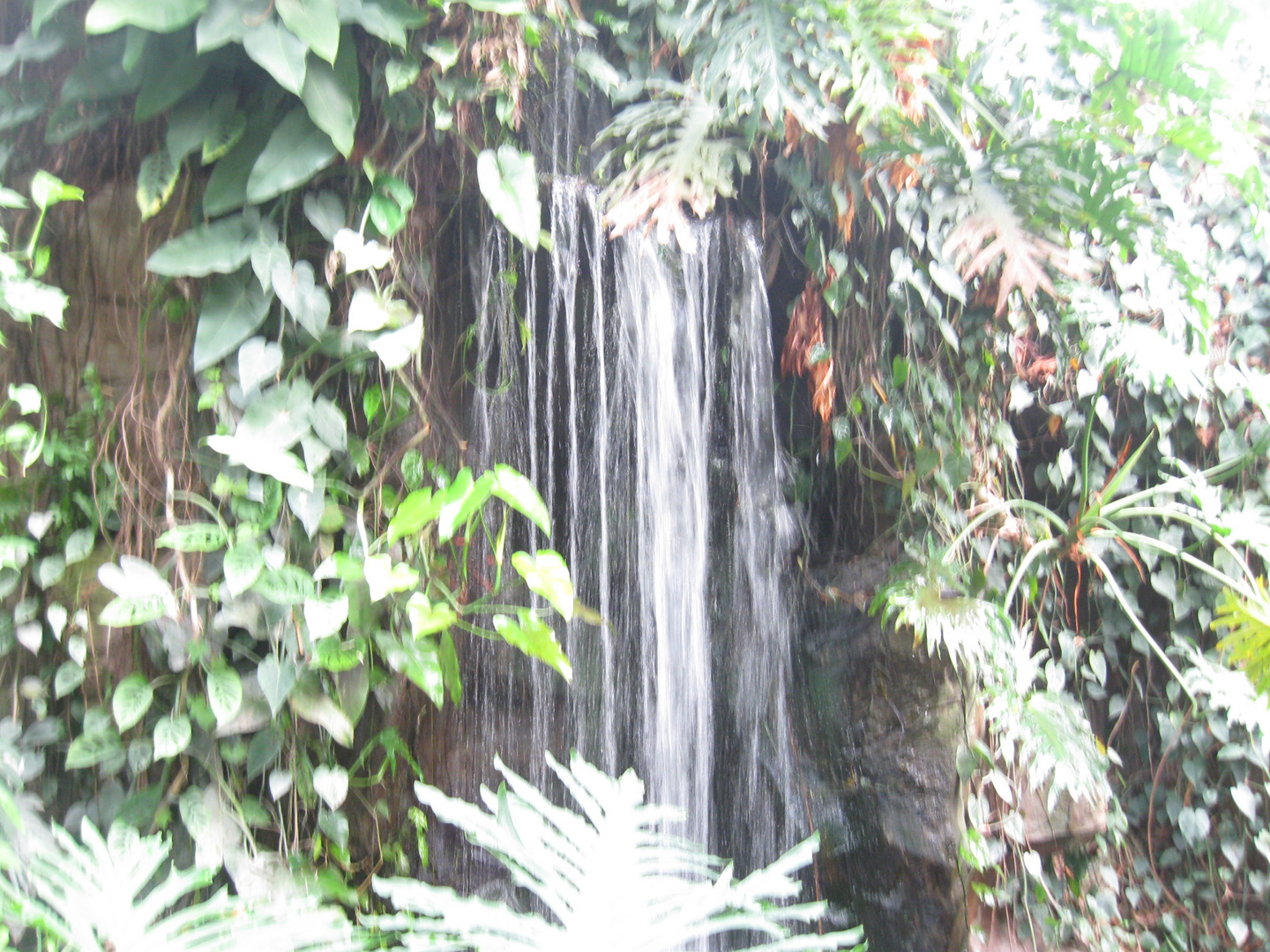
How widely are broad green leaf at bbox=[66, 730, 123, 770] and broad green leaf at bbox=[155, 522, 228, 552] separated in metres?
0.42

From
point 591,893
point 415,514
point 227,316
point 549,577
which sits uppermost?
point 227,316

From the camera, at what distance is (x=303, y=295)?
175 centimetres

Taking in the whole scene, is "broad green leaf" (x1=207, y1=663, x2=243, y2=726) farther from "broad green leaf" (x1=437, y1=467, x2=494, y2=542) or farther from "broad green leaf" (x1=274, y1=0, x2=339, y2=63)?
"broad green leaf" (x1=274, y1=0, x2=339, y2=63)

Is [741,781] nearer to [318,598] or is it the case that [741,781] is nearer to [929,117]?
[318,598]

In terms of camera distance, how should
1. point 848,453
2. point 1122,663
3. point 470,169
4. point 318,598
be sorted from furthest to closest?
point 1122,663, point 848,453, point 470,169, point 318,598

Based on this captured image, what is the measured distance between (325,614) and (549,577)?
0.47 metres

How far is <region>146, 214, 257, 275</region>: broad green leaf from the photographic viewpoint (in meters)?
1.68

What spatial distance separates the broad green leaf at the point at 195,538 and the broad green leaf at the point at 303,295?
0.46m

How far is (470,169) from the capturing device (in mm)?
2080

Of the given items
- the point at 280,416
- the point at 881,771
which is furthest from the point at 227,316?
the point at 881,771

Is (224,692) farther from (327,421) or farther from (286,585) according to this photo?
(327,421)

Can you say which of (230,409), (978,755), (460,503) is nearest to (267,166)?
(230,409)

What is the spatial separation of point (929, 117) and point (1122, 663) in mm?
1964

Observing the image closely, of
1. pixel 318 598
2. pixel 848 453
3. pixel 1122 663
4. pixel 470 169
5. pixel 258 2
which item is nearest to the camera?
pixel 258 2
